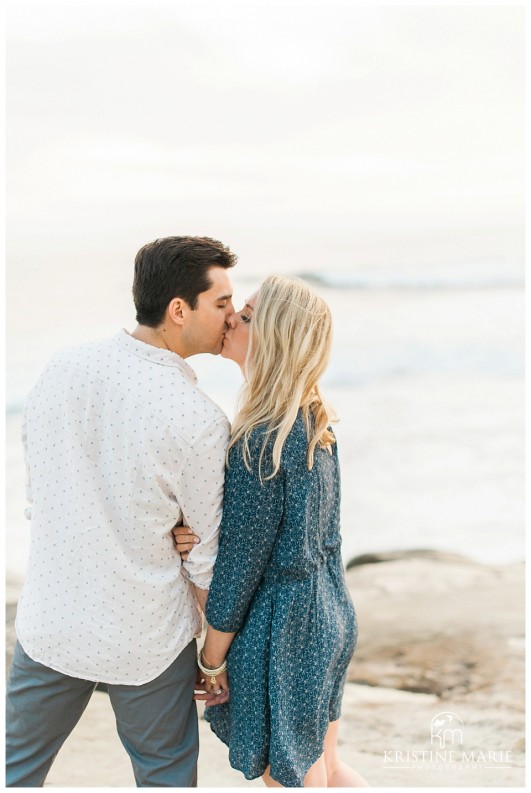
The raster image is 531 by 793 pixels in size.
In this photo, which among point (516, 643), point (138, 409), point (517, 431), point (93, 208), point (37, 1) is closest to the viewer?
point (138, 409)

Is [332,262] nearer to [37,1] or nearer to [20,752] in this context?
[37,1]

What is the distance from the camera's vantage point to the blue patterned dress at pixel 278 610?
59.9 inches

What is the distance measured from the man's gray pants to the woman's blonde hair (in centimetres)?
54

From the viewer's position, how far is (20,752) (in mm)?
1629

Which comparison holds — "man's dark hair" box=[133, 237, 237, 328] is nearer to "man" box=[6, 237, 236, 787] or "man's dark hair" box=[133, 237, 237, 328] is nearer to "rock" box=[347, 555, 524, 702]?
"man" box=[6, 237, 236, 787]

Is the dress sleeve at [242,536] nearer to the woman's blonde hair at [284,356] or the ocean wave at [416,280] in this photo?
the woman's blonde hair at [284,356]

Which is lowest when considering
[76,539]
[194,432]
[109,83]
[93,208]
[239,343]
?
[76,539]

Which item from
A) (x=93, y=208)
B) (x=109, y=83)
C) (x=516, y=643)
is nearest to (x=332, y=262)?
(x=93, y=208)

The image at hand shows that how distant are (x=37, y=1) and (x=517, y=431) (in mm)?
7520

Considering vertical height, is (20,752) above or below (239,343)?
below

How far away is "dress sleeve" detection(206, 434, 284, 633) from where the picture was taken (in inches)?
59.2

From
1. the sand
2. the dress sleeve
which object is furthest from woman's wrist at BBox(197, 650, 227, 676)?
the sand

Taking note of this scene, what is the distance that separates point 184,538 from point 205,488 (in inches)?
5.1

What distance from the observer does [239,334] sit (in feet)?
5.51
